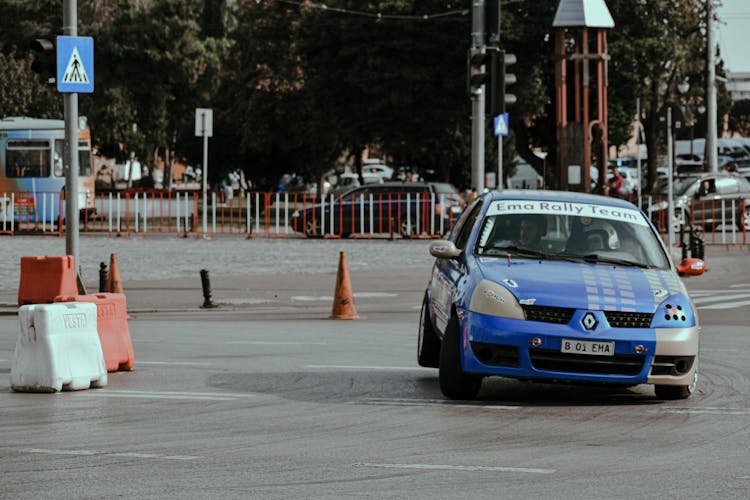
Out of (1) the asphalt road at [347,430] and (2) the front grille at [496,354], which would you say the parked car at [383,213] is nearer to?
(1) the asphalt road at [347,430]

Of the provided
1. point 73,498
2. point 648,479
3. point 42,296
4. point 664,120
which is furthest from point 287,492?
point 664,120

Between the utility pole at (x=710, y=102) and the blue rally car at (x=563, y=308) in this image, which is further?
the utility pole at (x=710, y=102)

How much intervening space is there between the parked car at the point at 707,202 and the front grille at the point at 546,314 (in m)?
24.8

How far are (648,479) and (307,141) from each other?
56484 mm

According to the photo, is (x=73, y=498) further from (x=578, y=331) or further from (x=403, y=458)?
(x=578, y=331)

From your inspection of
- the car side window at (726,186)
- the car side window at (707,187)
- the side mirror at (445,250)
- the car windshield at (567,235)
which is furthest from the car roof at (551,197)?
the car side window at (726,186)

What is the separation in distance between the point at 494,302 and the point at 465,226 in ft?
6.63

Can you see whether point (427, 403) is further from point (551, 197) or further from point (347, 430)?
point (551, 197)

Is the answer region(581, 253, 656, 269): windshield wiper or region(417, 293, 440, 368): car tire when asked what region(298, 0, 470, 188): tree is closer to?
region(417, 293, 440, 368): car tire

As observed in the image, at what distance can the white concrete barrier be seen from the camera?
1203 centimetres

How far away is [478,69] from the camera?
24156mm

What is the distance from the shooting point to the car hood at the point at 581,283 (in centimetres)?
1082

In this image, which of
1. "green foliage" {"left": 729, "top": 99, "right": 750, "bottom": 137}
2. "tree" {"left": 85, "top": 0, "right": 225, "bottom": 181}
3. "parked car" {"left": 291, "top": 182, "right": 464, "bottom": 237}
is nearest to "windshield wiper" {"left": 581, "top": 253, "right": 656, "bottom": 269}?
"parked car" {"left": 291, "top": 182, "right": 464, "bottom": 237}

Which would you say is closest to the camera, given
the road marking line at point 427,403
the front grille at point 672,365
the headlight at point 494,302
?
the headlight at point 494,302
